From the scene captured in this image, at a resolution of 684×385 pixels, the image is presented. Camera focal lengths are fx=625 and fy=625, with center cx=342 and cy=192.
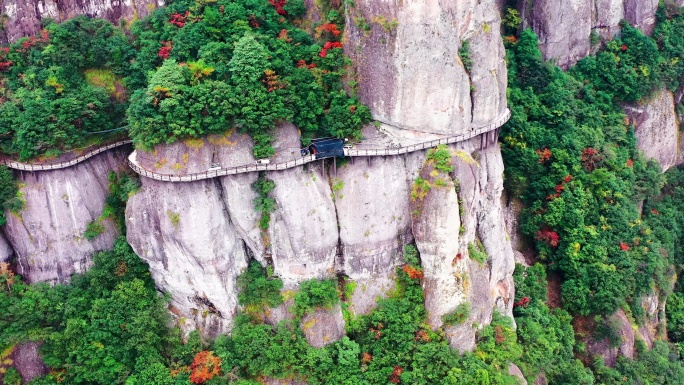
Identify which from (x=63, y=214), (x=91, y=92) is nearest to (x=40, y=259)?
(x=63, y=214)

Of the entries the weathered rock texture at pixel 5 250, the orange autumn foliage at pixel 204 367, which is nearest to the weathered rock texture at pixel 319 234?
the orange autumn foliage at pixel 204 367

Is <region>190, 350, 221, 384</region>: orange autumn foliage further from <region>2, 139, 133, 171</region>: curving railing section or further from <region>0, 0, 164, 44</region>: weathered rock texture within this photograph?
<region>0, 0, 164, 44</region>: weathered rock texture

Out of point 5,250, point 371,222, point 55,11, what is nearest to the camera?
point 371,222

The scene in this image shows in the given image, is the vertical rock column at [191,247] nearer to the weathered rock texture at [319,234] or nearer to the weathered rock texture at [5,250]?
the weathered rock texture at [319,234]

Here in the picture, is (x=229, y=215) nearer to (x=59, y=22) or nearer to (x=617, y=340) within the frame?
(x=59, y=22)

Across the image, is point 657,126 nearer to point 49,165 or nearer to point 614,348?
point 614,348

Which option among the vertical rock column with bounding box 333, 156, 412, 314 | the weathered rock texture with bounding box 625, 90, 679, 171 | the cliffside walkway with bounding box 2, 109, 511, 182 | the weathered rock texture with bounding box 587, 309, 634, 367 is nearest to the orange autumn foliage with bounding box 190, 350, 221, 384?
the vertical rock column with bounding box 333, 156, 412, 314

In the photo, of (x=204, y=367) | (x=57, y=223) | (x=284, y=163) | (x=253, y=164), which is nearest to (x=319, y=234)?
(x=284, y=163)
